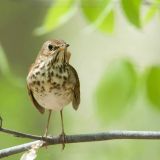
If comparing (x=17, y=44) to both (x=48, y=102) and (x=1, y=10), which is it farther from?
(x=48, y=102)

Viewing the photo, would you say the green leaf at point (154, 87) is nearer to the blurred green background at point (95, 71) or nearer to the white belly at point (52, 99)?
the blurred green background at point (95, 71)

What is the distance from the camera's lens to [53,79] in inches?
64.6

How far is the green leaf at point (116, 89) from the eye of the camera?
4.80 feet

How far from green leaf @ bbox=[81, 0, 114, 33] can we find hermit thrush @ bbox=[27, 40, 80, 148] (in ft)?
0.36

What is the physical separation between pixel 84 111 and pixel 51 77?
207 cm

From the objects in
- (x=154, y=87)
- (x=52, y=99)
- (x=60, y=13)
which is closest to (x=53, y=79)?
(x=52, y=99)

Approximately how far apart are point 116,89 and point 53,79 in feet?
0.75

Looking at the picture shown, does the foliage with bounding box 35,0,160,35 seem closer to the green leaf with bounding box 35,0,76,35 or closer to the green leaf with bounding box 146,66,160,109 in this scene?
the green leaf with bounding box 35,0,76,35

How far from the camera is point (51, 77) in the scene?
1.65 meters

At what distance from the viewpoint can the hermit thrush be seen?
163 cm

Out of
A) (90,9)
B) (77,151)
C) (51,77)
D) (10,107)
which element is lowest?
(77,151)

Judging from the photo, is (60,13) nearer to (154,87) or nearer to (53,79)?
(53,79)

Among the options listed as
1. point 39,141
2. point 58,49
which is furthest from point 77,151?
point 39,141

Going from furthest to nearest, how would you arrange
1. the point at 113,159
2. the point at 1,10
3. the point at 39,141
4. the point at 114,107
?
1. the point at 1,10
2. the point at 113,159
3. the point at 114,107
4. the point at 39,141
